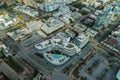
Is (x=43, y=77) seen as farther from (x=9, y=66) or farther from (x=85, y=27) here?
(x=85, y=27)

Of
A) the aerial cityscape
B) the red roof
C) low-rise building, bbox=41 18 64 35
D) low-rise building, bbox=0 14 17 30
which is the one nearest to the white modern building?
the aerial cityscape

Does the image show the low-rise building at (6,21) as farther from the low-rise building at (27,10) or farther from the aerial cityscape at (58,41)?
the low-rise building at (27,10)

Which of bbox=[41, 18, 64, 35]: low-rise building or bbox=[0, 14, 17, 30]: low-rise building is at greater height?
bbox=[41, 18, 64, 35]: low-rise building

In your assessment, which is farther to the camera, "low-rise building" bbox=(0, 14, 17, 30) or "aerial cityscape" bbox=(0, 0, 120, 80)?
"low-rise building" bbox=(0, 14, 17, 30)

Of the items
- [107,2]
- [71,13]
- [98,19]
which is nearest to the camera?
[98,19]

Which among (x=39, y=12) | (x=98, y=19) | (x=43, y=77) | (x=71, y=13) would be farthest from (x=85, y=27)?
(x=43, y=77)

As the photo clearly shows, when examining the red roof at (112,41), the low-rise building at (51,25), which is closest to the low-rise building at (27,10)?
the low-rise building at (51,25)

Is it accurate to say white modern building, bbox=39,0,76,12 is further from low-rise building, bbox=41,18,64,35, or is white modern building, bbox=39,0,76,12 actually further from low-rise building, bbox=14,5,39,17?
low-rise building, bbox=41,18,64,35

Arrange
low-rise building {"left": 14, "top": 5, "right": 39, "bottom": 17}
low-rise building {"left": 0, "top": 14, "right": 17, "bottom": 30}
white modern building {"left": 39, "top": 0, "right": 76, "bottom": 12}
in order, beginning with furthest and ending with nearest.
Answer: white modern building {"left": 39, "top": 0, "right": 76, "bottom": 12} < low-rise building {"left": 14, "top": 5, "right": 39, "bottom": 17} < low-rise building {"left": 0, "top": 14, "right": 17, "bottom": 30}

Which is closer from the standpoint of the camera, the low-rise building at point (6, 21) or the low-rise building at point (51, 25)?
the low-rise building at point (51, 25)
